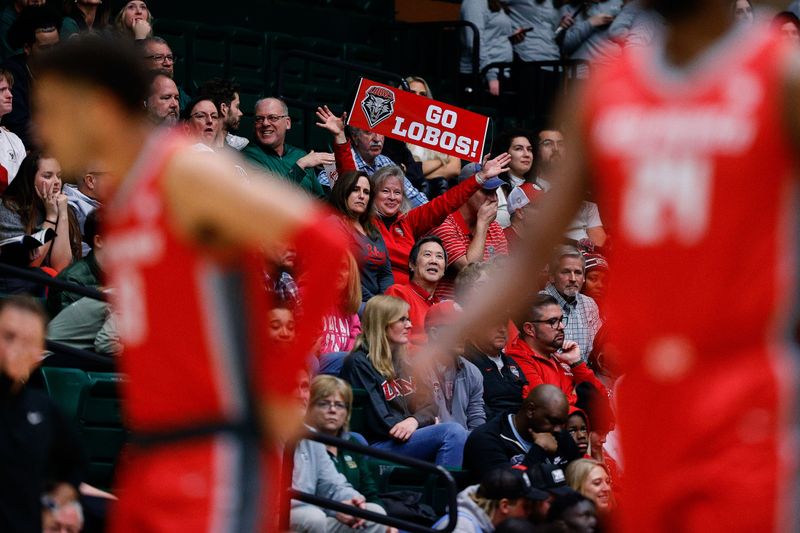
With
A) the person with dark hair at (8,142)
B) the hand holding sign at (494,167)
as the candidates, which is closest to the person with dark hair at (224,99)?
the person with dark hair at (8,142)

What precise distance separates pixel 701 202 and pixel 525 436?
250 inches

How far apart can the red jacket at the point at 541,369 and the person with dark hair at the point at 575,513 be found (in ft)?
8.41

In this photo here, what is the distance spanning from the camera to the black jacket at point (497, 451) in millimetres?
8766

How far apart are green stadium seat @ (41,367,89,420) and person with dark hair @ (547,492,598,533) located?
258 cm

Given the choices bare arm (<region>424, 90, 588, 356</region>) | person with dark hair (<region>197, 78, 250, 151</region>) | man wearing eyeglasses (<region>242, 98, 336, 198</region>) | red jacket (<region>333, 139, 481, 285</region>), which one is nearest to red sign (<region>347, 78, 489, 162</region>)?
red jacket (<region>333, 139, 481, 285</region>)

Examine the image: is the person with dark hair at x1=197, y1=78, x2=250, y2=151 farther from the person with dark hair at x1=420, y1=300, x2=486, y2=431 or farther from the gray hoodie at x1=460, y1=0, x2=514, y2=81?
the gray hoodie at x1=460, y1=0, x2=514, y2=81

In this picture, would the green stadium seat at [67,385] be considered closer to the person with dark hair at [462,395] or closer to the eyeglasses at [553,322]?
the person with dark hair at [462,395]

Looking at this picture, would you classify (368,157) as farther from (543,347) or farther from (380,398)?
(380,398)

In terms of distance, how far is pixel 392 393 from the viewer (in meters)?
9.09

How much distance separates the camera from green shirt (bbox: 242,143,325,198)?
1133 cm

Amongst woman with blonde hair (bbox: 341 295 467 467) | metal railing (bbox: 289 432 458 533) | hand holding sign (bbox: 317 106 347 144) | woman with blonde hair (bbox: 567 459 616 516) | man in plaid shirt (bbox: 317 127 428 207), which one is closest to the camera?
metal railing (bbox: 289 432 458 533)

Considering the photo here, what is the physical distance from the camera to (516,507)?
7.99m

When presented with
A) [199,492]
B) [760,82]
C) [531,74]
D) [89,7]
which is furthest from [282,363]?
[531,74]

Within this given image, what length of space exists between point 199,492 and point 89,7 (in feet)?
31.6
